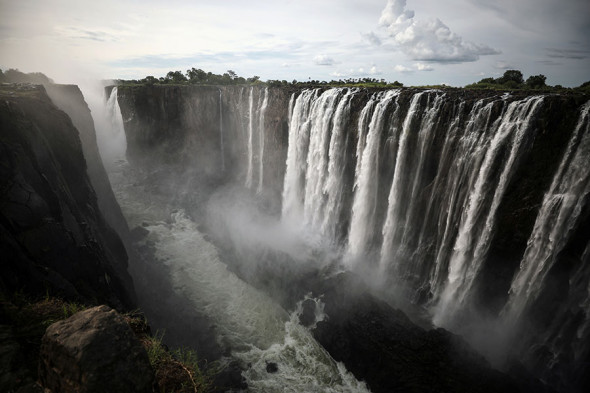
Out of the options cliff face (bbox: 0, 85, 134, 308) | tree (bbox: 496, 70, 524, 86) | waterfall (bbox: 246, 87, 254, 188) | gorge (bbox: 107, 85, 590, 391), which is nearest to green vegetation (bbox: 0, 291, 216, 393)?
cliff face (bbox: 0, 85, 134, 308)

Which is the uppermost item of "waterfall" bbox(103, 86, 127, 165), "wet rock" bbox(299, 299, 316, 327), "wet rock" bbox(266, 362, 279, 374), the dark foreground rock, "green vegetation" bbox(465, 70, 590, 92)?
"green vegetation" bbox(465, 70, 590, 92)

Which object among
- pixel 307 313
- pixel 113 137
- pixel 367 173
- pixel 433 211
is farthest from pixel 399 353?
pixel 113 137

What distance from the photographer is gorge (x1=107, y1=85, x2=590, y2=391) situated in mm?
10367

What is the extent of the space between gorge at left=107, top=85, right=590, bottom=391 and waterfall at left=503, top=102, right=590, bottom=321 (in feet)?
0.13

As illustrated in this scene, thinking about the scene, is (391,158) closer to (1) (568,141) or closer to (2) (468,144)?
(2) (468,144)

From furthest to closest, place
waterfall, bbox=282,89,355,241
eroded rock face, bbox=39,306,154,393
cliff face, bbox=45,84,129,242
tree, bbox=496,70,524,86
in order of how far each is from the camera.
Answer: cliff face, bbox=45,84,129,242
waterfall, bbox=282,89,355,241
tree, bbox=496,70,524,86
eroded rock face, bbox=39,306,154,393

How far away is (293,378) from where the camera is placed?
41.6 feet

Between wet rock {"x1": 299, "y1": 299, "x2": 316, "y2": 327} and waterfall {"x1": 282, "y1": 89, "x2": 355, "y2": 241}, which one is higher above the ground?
waterfall {"x1": 282, "y1": 89, "x2": 355, "y2": 241}

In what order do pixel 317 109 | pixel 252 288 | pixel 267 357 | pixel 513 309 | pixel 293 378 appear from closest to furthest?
pixel 513 309 → pixel 293 378 → pixel 267 357 → pixel 252 288 → pixel 317 109

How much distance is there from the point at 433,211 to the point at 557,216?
15.8ft

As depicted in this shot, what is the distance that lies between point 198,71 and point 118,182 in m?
25.6

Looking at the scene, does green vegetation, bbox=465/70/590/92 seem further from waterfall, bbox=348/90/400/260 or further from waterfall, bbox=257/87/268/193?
waterfall, bbox=257/87/268/193

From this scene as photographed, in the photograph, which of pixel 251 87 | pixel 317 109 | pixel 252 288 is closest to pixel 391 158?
pixel 317 109

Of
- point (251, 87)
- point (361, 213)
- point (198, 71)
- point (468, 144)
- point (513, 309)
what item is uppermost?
point (198, 71)
